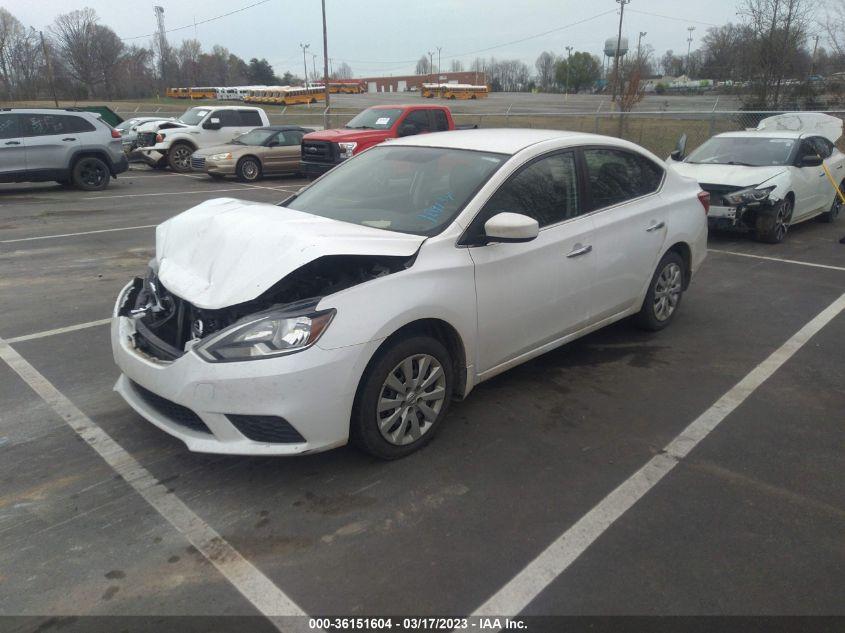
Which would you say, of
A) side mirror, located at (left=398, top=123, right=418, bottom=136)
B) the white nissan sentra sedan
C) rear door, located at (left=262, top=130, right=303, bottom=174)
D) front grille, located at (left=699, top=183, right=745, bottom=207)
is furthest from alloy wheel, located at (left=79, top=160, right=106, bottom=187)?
front grille, located at (left=699, top=183, right=745, bottom=207)

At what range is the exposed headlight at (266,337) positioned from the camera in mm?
3121

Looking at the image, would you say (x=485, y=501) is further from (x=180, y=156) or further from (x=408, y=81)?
(x=408, y=81)

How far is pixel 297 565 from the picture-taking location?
279 cm

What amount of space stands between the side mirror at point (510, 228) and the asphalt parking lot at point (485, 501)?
3.84 ft

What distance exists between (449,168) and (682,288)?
109 inches

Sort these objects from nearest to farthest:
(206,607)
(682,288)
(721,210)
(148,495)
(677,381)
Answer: (206,607) < (148,495) < (677,381) < (682,288) < (721,210)

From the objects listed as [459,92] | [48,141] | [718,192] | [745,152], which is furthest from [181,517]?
[459,92]

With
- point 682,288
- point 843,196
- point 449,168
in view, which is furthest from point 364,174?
point 843,196

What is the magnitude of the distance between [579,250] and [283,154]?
1528 cm

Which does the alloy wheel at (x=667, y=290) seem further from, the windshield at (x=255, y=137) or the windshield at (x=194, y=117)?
the windshield at (x=194, y=117)

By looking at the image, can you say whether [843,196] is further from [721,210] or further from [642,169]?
[642,169]

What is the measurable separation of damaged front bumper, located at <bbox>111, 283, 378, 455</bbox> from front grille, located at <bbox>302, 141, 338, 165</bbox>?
39.5ft

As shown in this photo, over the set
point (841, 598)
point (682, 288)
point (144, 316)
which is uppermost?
point (144, 316)

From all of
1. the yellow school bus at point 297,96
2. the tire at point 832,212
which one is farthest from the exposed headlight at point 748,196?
the yellow school bus at point 297,96
